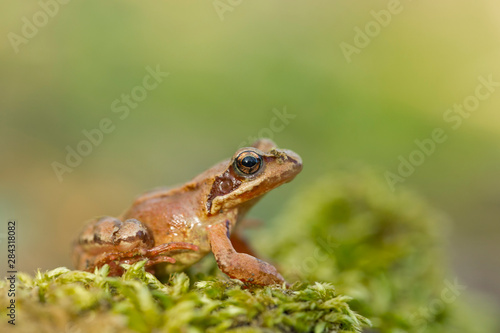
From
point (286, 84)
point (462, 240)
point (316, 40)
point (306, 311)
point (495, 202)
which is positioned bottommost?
point (306, 311)

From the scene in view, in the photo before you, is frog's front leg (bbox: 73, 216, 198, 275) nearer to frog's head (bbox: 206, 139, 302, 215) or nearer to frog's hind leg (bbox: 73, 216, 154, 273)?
frog's hind leg (bbox: 73, 216, 154, 273)

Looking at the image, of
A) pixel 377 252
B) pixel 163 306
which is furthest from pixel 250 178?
pixel 377 252

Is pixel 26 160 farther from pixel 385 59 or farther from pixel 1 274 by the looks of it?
pixel 385 59

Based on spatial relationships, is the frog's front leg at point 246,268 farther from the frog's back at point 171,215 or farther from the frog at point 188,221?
the frog's back at point 171,215

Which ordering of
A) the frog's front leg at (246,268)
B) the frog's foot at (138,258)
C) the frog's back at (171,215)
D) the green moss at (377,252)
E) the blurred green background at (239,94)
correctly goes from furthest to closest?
the blurred green background at (239,94)
the green moss at (377,252)
the frog's back at (171,215)
the frog's foot at (138,258)
the frog's front leg at (246,268)

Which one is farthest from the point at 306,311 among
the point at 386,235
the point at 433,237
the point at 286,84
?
the point at 286,84

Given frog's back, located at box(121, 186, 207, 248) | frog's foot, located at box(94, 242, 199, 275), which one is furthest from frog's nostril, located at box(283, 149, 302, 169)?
frog's foot, located at box(94, 242, 199, 275)

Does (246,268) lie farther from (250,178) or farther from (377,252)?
(377,252)

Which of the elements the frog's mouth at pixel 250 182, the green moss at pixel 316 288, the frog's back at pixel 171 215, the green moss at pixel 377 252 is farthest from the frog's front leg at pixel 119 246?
the green moss at pixel 377 252
